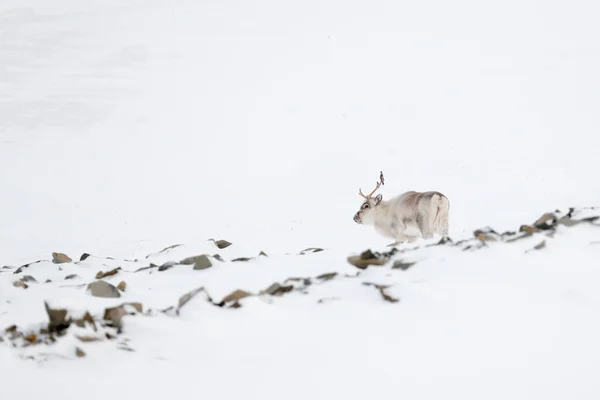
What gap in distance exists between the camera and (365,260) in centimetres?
532

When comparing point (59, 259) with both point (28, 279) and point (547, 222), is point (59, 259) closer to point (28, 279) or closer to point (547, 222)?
point (28, 279)

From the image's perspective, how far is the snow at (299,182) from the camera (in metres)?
3.72

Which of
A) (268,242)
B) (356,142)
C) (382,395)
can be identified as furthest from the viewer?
(356,142)

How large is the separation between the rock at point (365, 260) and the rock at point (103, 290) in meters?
1.59

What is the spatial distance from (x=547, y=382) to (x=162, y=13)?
36.4 metres

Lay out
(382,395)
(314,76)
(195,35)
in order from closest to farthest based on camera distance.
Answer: (382,395) → (314,76) → (195,35)

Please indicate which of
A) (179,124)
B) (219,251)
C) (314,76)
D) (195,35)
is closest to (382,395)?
(219,251)

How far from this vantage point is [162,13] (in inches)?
1485

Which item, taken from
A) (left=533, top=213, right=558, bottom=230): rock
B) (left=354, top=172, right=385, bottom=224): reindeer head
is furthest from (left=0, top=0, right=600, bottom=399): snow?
(left=354, top=172, right=385, bottom=224): reindeer head

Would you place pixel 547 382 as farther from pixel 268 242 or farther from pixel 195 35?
pixel 195 35

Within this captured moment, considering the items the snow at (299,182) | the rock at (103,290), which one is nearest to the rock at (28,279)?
the snow at (299,182)

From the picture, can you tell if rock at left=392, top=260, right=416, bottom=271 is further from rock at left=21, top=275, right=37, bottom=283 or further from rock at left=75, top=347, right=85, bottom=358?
rock at left=21, top=275, right=37, bottom=283

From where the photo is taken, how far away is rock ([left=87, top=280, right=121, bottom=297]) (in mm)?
5031

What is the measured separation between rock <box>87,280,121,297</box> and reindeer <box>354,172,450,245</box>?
4.40 m
